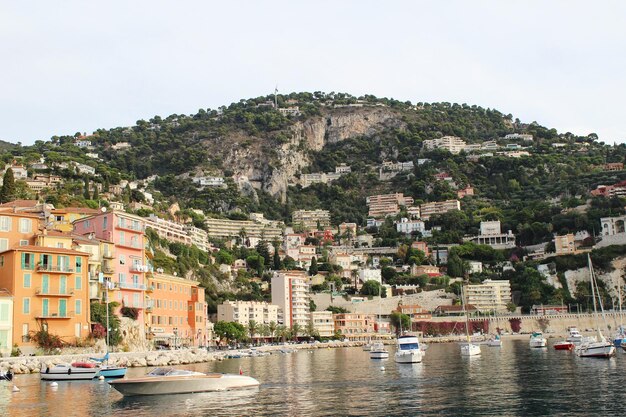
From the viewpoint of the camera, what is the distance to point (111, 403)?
1151 inches

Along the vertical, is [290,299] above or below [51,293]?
above

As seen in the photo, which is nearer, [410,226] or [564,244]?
[564,244]

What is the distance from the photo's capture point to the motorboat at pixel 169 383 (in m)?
31.3

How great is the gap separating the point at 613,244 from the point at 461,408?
117 meters

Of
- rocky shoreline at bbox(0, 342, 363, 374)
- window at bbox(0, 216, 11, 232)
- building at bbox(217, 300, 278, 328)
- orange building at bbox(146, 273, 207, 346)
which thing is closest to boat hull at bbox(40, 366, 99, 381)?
rocky shoreline at bbox(0, 342, 363, 374)

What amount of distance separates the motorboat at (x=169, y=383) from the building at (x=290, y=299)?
3132 inches

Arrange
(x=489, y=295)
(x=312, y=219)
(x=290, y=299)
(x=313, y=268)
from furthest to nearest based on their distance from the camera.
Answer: (x=312, y=219)
(x=313, y=268)
(x=489, y=295)
(x=290, y=299)

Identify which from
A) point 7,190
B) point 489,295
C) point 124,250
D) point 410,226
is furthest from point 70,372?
point 410,226

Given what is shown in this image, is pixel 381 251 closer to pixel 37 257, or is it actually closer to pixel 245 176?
pixel 245 176

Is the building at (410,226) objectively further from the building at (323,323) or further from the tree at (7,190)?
the tree at (7,190)

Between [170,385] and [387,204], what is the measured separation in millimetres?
161035

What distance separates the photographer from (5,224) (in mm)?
48219

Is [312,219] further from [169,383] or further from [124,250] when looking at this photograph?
[169,383]

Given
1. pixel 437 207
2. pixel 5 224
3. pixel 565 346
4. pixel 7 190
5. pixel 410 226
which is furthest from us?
pixel 437 207
